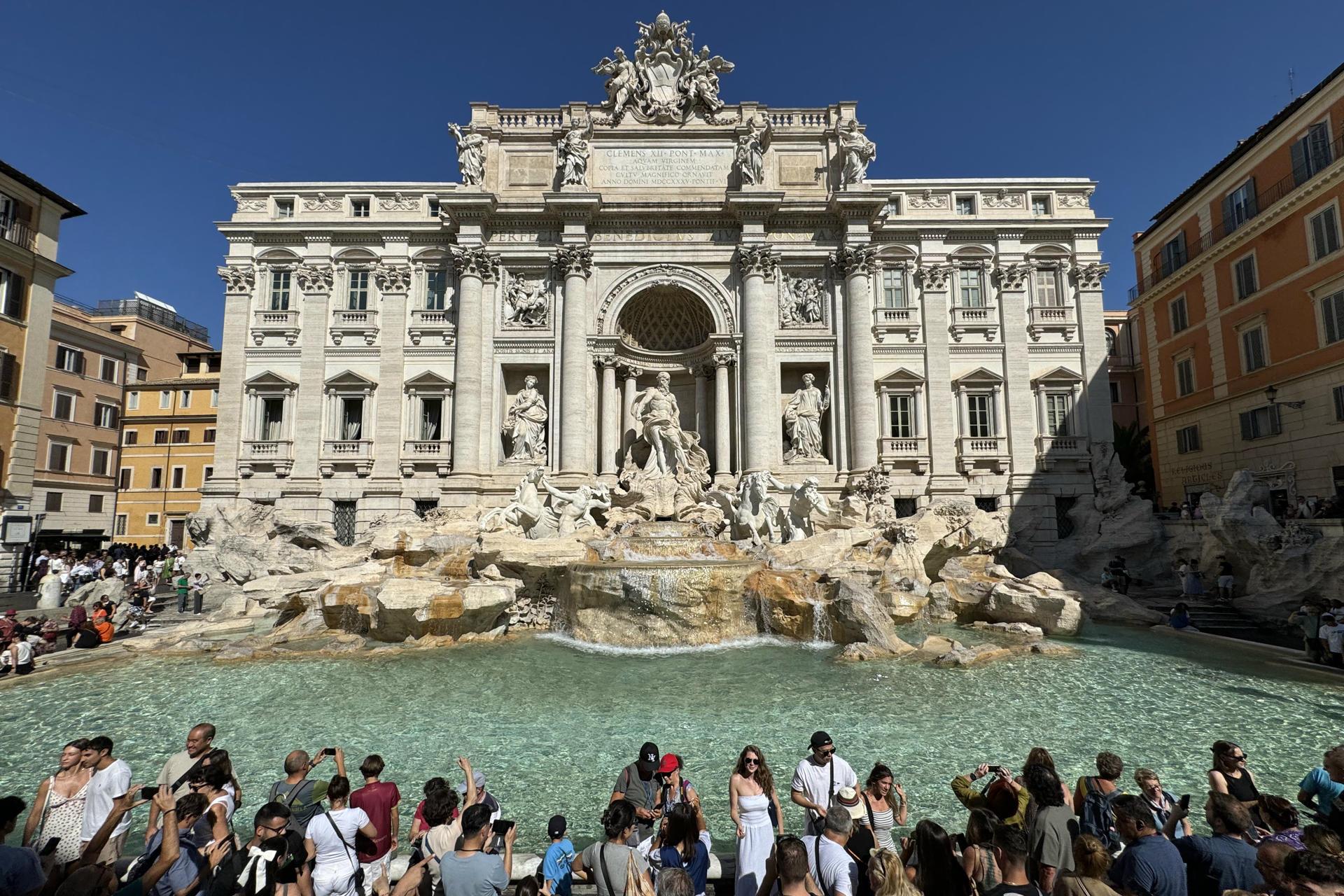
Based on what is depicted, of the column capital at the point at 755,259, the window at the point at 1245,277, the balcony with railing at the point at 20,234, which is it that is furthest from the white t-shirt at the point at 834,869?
the balcony with railing at the point at 20,234

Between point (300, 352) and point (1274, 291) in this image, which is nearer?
point (1274, 291)

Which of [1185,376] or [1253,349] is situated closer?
[1253,349]

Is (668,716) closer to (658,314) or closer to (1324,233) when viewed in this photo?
(658,314)

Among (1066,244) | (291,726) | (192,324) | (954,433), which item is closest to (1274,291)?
(1066,244)

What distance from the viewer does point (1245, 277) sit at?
2170cm

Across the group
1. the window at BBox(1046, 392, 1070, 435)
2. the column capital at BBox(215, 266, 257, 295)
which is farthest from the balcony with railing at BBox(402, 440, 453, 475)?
the window at BBox(1046, 392, 1070, 435)

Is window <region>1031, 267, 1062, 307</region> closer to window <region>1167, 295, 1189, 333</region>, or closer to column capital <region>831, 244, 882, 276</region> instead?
window <region>1167, 295, 1189, 333</region>

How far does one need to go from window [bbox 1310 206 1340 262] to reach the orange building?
0.04 meters

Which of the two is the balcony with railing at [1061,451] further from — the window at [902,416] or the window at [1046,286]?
the window at [1046,286]

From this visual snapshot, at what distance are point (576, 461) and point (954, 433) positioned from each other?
14.1 m

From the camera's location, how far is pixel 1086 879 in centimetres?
303

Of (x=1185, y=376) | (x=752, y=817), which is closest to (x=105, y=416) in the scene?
(x=752, y=817)

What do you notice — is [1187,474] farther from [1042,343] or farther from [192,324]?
[192,324]

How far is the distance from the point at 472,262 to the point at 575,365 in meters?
5.42
